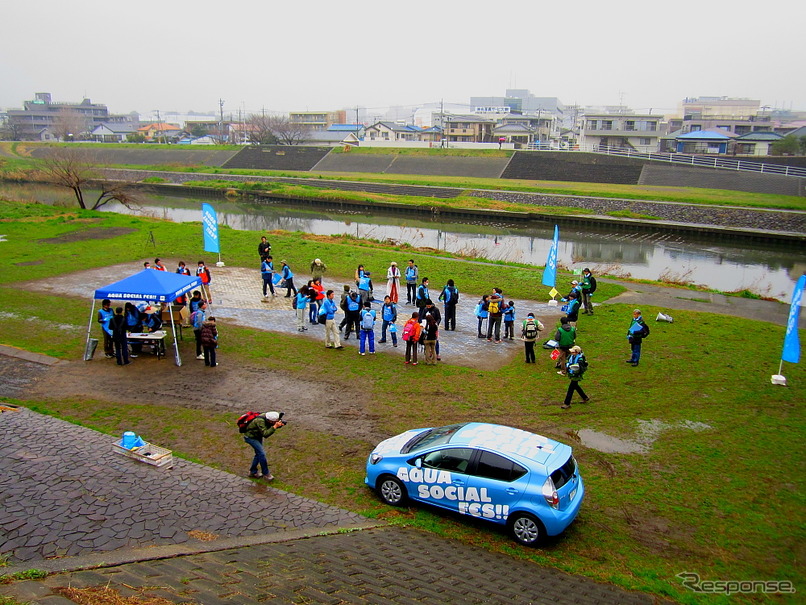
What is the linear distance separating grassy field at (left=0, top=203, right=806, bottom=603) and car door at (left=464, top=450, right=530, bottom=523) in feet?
1.19

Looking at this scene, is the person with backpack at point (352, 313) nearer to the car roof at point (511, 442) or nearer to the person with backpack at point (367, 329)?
the person with backpack at point (367, 329)

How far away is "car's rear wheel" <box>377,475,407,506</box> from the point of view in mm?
8555

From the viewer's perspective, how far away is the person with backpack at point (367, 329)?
1452cm

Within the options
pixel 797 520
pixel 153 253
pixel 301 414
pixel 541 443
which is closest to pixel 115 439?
pixel 301 414

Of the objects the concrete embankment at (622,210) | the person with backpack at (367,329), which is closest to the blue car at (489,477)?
the person with backpack at (367,329)

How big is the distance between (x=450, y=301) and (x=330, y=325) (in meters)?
3.59

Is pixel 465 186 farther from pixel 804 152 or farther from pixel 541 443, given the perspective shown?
pixel 541 443

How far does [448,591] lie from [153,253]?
23272mm

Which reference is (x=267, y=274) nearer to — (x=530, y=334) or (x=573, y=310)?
(x=530, y=334)

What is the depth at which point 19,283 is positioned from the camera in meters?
20.9

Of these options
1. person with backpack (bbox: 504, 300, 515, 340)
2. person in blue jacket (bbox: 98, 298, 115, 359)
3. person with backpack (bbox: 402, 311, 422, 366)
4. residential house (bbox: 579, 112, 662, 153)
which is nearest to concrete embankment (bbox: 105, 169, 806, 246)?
person with backpack (bbox: 504, 300, 515, 340)

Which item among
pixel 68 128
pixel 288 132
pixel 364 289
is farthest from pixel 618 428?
pixel 68 128

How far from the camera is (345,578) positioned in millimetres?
6684

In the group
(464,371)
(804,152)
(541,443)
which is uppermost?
(804,152)
